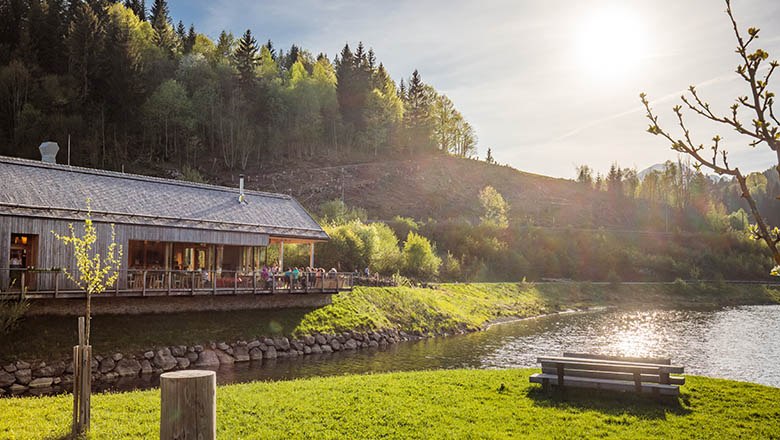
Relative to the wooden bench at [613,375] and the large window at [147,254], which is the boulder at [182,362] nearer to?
the large window at [147,254]

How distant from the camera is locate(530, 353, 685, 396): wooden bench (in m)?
13.6

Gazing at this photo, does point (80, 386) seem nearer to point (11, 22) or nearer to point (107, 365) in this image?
point (107, 365)

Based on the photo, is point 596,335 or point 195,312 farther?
point 596,335

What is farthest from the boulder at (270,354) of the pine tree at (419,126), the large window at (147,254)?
the pine tree at (419,126)

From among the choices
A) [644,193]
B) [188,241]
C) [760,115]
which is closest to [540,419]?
[760,115]

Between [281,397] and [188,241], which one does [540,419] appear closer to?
[281,397]

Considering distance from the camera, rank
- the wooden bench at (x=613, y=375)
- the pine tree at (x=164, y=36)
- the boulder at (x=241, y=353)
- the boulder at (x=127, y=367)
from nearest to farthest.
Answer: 1. the wooden bench at (x=613, y=375)
2. the boulder at (x=127, y=367)
3. the boulder at (x=241, y=353)
4. the pine tree at (x=164, y=36)

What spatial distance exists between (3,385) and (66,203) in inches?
369

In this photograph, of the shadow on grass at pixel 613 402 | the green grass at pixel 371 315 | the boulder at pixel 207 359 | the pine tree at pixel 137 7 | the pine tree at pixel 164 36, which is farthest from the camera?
the pine tree at pixel 137 7

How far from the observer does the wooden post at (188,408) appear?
534cm

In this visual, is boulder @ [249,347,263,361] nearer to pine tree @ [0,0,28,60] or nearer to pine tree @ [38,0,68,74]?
pine tree @ [38,0,68,74]

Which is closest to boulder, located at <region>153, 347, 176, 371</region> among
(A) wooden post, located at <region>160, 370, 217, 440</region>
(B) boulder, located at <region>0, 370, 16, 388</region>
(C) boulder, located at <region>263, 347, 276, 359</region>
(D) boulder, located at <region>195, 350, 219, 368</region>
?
(D) boulder, located at <region>195, 350, 219, 368</region>

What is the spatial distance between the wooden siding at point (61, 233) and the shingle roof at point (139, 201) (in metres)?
0.33

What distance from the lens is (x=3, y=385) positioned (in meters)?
20.6
